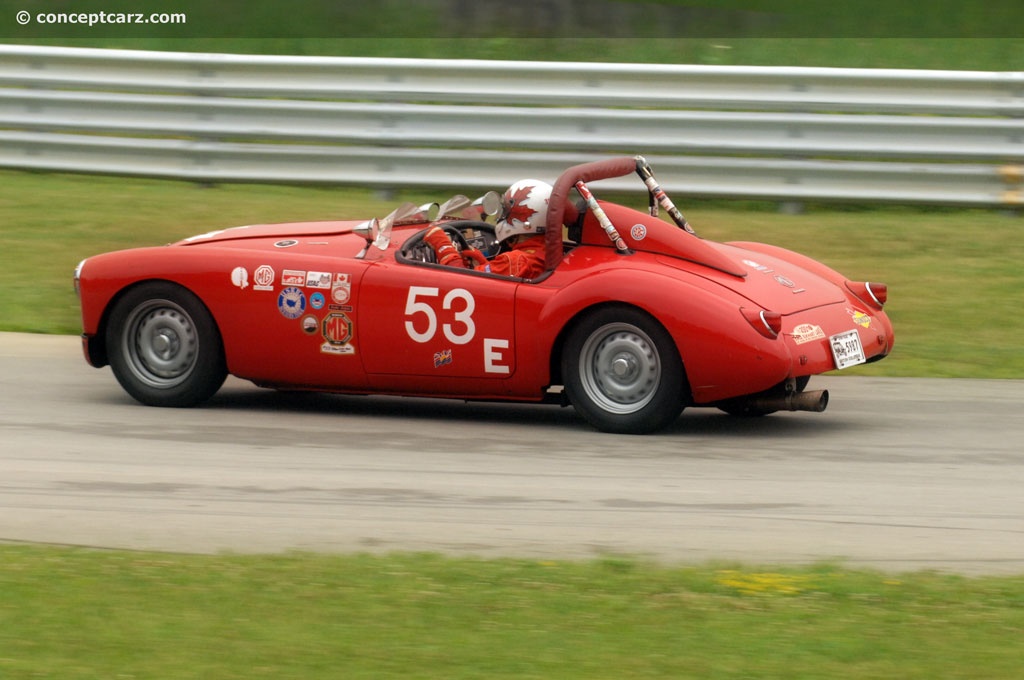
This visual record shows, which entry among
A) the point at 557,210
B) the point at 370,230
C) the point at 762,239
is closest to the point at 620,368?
the point at 557,210

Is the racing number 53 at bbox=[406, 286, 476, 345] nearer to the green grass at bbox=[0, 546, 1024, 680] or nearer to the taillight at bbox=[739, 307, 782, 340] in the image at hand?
the taillight at bbox=[739, 307, 782, 340]

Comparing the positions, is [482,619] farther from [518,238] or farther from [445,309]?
[518,238]

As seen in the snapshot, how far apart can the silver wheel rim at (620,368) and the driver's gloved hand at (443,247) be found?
895mm

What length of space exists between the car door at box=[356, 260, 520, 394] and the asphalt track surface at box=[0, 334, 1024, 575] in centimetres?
29

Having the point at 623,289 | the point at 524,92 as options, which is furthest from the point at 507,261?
the point at 524,92

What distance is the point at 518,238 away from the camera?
28.3ft

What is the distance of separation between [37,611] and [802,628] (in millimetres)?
2334

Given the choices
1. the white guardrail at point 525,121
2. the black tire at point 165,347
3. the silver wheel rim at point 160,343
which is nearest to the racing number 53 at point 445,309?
the black tire at point 165,347

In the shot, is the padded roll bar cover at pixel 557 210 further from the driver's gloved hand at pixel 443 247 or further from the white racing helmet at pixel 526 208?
the driver's gloved hand at pixel 443 247

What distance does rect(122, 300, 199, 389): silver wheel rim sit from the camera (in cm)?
887

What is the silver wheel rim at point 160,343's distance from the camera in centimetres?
887

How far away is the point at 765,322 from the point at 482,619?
132 inches

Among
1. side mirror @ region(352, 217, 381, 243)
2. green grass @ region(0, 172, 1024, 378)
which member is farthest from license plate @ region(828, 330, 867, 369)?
side mirror @ region(352, 217, 381, 243)

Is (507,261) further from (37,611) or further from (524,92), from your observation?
(524,92)
